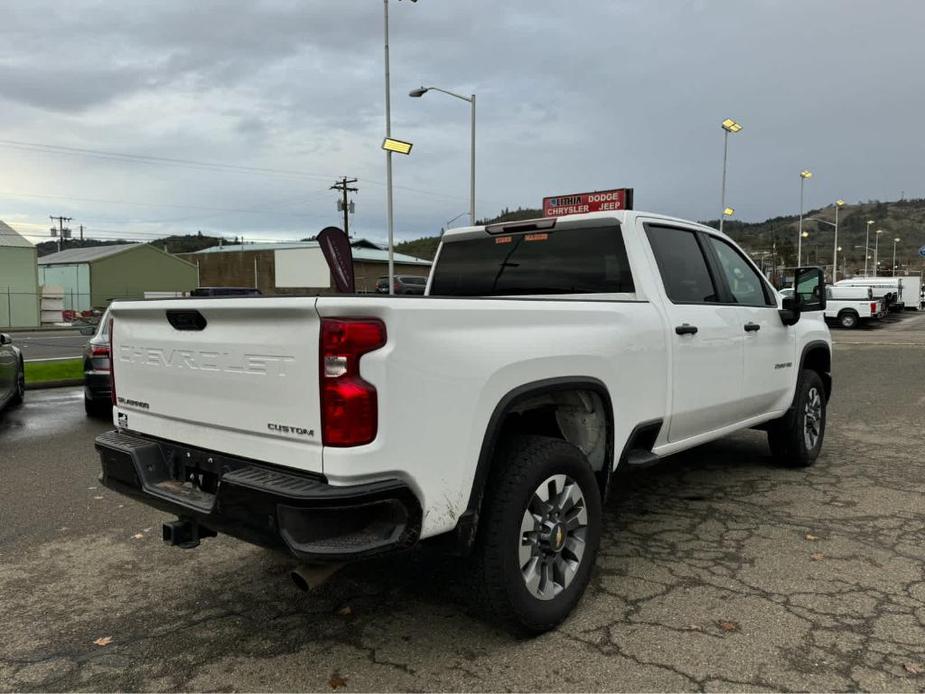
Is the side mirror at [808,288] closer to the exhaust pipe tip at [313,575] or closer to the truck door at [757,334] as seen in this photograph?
→ the truck door at [757,334]

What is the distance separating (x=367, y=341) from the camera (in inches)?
98.4

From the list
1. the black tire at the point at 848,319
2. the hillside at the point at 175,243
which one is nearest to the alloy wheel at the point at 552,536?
the black tire at the point at 848,319

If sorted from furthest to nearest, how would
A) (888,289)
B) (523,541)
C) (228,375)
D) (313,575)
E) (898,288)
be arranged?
(898,288), (888,289), (523,541), (228,375), (313,575)

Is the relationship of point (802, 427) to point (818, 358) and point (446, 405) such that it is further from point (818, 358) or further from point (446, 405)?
point (446, 405)

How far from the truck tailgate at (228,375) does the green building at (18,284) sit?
1685 inches

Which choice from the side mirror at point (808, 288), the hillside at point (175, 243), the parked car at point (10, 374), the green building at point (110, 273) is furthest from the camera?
the hillside at point (175, 243)

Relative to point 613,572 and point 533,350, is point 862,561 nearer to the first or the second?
point 613,572

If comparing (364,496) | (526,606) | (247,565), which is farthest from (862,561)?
(247,565)

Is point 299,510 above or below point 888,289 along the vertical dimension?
below

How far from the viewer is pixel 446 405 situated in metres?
2.72

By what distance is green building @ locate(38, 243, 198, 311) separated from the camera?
57.3 m

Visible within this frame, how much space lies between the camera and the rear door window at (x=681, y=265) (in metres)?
4.34

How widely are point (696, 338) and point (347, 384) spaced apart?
2.57m

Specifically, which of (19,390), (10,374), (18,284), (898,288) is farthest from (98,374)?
(898,288)
